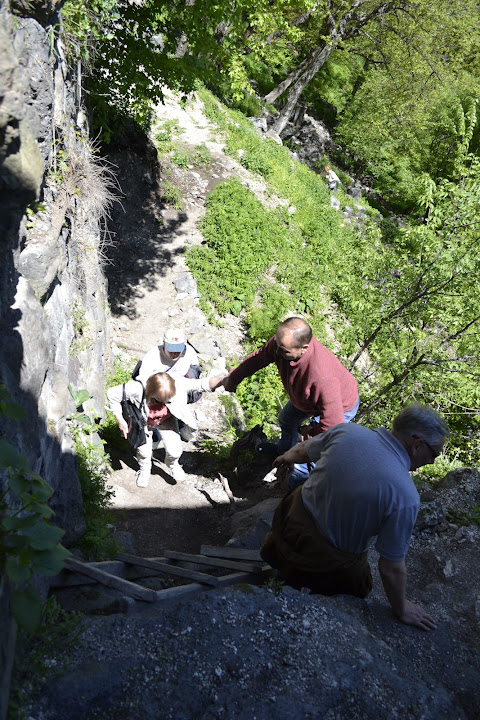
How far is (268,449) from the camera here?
6.78 m

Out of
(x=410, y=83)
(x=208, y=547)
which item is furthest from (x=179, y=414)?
(x=410, y=83)

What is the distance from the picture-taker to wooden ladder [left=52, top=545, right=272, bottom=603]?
334 centimetres

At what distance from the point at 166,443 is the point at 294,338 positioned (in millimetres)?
2591

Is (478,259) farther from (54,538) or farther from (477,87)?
(477,87)

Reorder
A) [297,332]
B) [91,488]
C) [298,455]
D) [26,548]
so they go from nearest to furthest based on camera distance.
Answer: [26,548]
[298,455]
[297,332]
[91,488]

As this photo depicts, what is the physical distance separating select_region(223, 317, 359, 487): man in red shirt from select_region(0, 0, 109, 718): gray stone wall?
1946mm

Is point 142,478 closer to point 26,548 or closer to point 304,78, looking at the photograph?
point 26,548

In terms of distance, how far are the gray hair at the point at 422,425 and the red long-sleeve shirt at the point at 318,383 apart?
1.87 meters

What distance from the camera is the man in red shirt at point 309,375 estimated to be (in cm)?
476

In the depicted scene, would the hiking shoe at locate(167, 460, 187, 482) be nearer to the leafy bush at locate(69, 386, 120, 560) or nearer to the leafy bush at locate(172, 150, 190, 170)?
the leafy bush at locate(69, 386, 120, 560)

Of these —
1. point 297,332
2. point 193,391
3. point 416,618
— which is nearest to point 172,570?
point 416,618

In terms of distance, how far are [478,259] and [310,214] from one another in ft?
31.3

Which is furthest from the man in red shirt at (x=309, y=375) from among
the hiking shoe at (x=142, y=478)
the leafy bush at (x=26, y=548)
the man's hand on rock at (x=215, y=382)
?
the leafy bush at (x=26, y=548)

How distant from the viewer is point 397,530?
294cm
